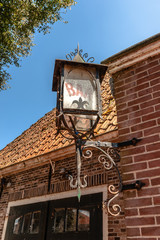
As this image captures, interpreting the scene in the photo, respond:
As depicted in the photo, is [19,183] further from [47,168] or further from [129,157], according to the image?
[129,157]

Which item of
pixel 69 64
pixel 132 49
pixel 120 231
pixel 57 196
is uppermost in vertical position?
pixel 132 49

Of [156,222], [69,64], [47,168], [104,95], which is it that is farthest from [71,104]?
[104,95]

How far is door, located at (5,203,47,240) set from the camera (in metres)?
5.00

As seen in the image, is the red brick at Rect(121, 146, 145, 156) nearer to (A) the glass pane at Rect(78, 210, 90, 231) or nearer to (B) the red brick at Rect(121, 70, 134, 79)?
(B) the red brick at Rect(121, 70, 134, 79)

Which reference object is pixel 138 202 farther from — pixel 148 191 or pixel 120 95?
pixel 120 95

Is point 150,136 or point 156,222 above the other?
point 150,136

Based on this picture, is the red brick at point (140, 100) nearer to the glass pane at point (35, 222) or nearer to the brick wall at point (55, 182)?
the brick wall at point (55, 182)

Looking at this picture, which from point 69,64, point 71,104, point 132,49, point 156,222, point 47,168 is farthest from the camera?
point 47,168

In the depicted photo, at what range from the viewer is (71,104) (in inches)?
91.8

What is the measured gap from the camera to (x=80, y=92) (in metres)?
2.42

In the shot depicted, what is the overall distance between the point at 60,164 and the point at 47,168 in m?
0.57

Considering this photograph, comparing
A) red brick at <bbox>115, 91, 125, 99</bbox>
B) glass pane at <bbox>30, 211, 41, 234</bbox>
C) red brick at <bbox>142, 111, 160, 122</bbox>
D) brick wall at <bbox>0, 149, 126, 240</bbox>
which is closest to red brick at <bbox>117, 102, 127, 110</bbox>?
red brick at <bbox>115, 91, 125, 99</bbox>

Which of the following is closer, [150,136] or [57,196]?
[150,136]

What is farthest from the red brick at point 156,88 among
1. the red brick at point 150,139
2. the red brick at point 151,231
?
the red brick at point 151,231
